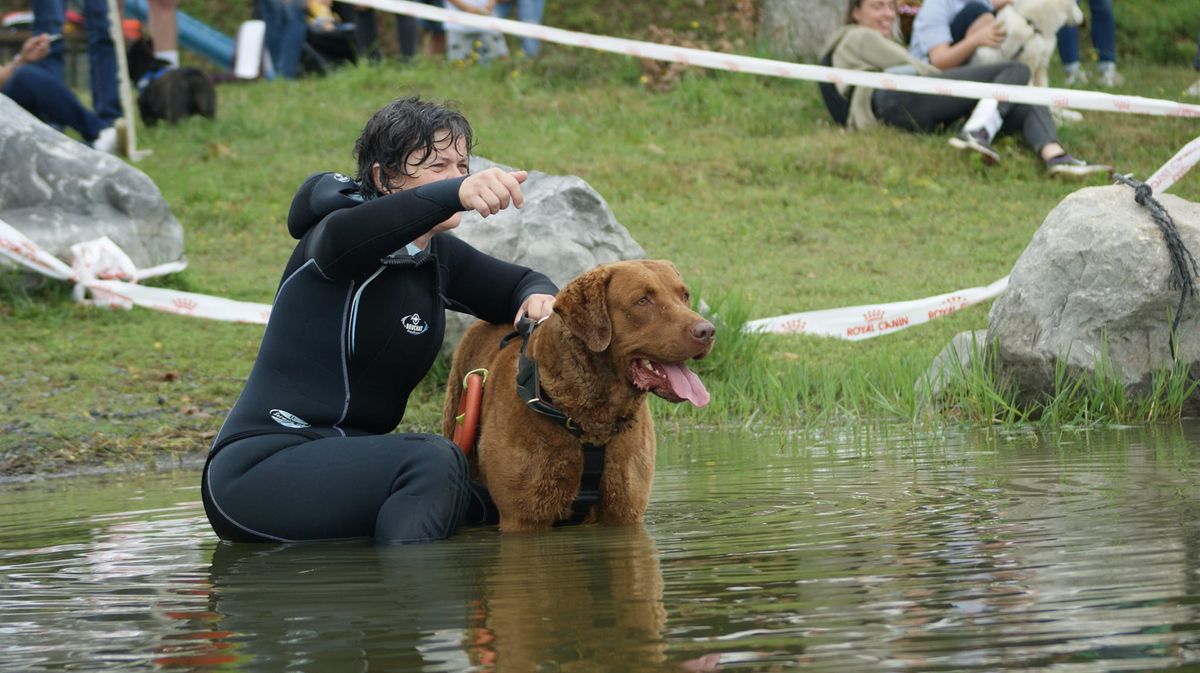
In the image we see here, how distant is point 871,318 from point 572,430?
5624 millimetres

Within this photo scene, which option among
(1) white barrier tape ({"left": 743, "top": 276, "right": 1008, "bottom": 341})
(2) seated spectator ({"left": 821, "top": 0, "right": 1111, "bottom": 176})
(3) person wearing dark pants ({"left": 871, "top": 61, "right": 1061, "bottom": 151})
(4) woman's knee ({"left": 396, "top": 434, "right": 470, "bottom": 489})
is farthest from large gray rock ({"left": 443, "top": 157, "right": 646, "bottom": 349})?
(3) person wearing dark pants ({"left": 871, "top": 61, "right": 1061, "bottom": 151})

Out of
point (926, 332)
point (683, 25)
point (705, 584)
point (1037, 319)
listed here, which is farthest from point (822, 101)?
point (705, 584)

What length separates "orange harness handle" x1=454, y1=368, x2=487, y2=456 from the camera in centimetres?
593

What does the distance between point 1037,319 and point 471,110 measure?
Answer: 9.99m

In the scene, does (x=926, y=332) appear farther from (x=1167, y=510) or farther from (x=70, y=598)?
(x=70, y=598)

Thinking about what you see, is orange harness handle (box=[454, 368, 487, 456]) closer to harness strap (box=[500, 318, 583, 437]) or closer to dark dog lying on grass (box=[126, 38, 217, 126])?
harness strap (box=[500, 318, 583, 437])

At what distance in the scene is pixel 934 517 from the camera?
5262mm

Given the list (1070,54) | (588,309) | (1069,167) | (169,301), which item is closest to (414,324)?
(588,309)

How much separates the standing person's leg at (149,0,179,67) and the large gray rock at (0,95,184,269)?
5.33 m

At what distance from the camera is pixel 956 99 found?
15586 mm

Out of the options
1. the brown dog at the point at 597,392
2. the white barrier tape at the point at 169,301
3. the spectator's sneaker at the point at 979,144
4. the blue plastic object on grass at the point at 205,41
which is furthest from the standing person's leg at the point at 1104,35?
the brown dog at the point at 597,392

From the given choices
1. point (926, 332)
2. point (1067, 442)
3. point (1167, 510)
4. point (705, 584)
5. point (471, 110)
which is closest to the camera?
point (705, 584)

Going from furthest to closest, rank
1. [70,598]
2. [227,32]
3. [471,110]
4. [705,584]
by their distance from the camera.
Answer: [227,32] < [471,110] < [70,598] < [705,584]

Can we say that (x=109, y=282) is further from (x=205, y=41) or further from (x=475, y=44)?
(x=205, y=41)
